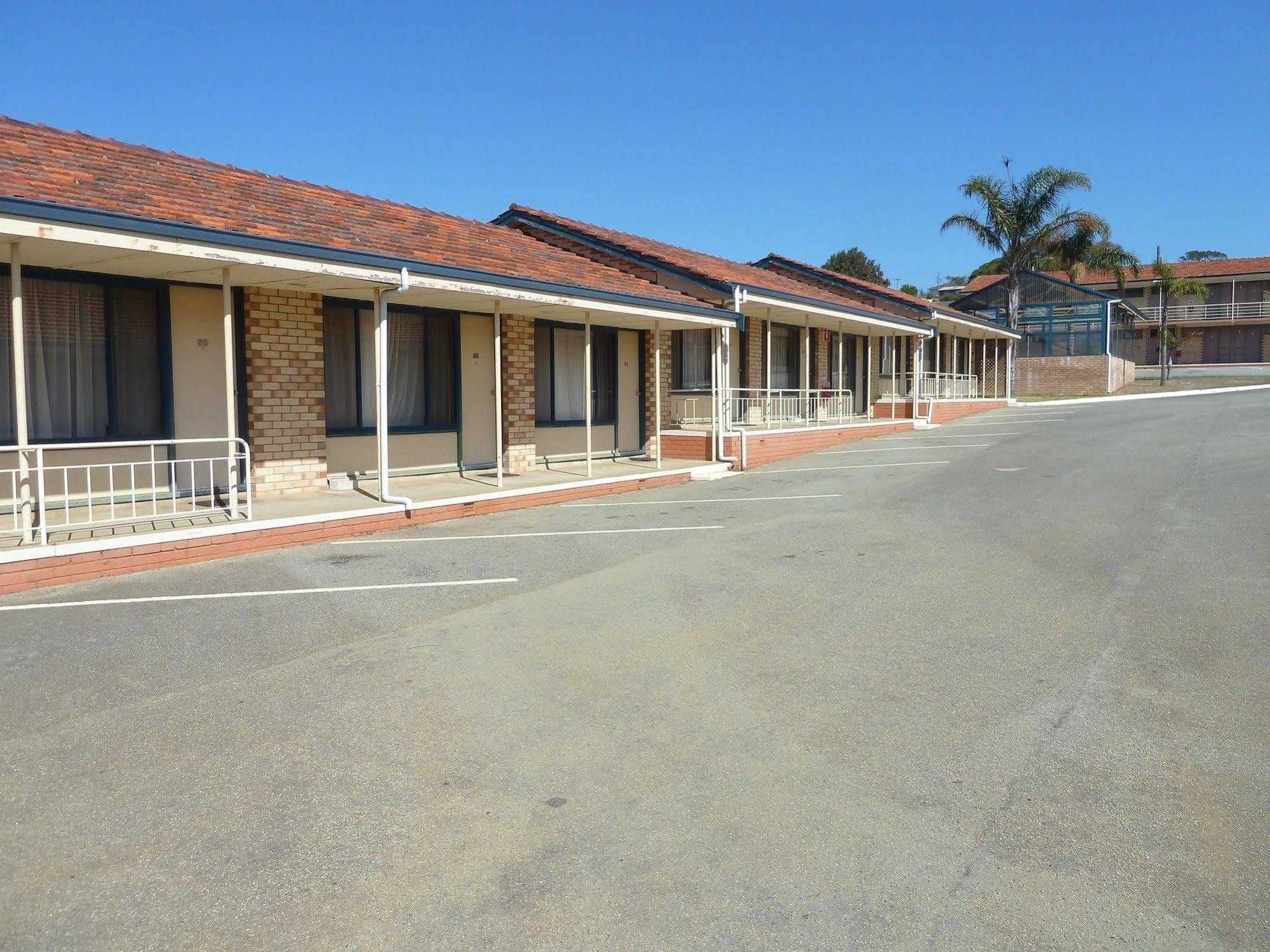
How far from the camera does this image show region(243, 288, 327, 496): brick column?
11328 mm

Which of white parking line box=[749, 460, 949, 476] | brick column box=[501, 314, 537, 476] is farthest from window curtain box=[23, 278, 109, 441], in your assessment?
white parking line box=[749, 460, 949, 476]

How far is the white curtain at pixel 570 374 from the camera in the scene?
1652cm

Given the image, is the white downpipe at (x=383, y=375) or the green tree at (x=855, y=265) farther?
the green tree at (x=855, y=265)

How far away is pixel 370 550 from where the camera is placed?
9.42m

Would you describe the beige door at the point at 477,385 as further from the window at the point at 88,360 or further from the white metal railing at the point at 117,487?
the window at the point at 88,360

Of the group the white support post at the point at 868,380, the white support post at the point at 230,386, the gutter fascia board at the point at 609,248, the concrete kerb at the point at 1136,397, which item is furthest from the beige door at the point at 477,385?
the concrete kerb at the point at 1136,397

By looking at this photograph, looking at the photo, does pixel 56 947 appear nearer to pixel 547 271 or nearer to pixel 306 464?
pixel 306 464

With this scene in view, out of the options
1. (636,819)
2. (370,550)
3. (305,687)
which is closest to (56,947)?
(636,819)

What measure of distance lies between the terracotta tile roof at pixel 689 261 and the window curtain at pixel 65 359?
1069 centimetres

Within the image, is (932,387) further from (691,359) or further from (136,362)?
(136,362)

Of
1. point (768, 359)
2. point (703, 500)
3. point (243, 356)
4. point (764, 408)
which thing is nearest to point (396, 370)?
point (243, 356)

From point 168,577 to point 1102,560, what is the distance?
800cm

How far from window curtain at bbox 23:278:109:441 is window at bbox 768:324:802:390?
16077 mm

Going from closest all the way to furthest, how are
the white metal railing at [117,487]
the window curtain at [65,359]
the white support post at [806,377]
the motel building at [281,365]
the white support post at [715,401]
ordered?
the white metal railing at [117,487]
the motel building at [281,365]
the window curtain at [65,359]
the white support post at [715,401]
the white support post at [806,377]
